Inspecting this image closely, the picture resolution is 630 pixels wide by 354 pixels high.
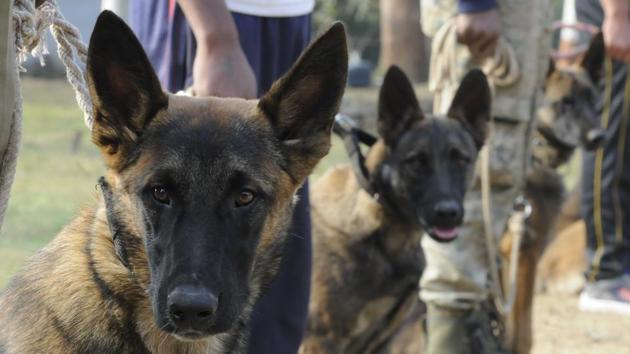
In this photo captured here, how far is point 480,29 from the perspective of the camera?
504 cm

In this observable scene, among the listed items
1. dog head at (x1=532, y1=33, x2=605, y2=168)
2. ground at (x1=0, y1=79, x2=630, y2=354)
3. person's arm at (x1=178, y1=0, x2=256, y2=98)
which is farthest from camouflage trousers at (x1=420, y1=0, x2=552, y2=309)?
person's arm at (x1=178, y1=0, x2=256, y2=98)

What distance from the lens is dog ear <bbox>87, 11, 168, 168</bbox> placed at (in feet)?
9.48

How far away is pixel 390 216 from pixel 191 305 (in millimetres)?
2853

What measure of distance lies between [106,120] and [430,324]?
9.65 ft

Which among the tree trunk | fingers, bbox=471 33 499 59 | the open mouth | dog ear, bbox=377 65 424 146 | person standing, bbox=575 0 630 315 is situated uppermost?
fingers, bbox=471 33 499 59

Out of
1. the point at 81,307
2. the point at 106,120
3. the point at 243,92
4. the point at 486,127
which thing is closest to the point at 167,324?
the point at 81,307

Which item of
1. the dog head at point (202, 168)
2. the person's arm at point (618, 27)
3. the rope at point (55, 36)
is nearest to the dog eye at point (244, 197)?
the dog head at point (202, 168)

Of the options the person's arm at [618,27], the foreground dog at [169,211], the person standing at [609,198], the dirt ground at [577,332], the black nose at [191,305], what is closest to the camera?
the black nose at [191,305]

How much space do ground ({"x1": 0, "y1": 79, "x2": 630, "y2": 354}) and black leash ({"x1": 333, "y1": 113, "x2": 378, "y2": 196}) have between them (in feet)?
3.90

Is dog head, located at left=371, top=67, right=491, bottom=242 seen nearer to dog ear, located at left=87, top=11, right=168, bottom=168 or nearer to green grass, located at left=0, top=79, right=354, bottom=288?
green grass, located at left=0, top=79, right=354, bottom=288

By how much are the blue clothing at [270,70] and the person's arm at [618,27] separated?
266cm

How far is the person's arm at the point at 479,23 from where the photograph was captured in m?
5.03

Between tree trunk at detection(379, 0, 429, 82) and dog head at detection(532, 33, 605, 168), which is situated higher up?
dog head at detection(532, 33, 605, 168)

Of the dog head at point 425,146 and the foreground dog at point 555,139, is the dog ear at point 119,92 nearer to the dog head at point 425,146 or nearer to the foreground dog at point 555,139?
the dog head at point 425,146
